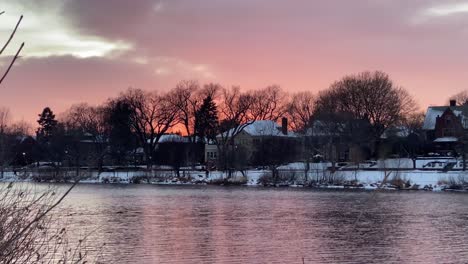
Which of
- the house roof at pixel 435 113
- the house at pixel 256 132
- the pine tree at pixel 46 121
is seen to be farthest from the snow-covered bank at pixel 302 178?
the pine tree at pixel 46 121

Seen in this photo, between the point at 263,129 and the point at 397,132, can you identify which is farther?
the point at 263,129

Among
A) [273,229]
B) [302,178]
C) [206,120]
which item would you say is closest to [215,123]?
[206,120]

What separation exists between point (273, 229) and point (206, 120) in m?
70.2

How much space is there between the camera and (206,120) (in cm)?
9862

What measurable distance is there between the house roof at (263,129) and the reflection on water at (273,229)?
54729mm

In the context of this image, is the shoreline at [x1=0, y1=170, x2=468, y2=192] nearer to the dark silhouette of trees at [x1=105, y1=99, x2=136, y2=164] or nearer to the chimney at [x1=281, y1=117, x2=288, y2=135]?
the dark silhouette of trees at [x1=105, y1=99, x2=136, y2=164]

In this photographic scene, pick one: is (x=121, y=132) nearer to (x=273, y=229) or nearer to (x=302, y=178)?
(x=302, y=178)

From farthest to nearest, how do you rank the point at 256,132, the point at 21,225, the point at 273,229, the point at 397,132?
the point at 256,132
the point at 397,132
the point at 273,229
the point at 21,225

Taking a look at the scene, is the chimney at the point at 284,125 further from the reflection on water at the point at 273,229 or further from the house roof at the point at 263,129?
the reflection on water at the point at 273,229

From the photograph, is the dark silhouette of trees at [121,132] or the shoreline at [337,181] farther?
the dark silhouette of trees at [121,132]

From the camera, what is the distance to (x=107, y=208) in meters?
38.4

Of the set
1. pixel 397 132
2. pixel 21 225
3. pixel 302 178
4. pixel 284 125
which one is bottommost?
pixel 302 178

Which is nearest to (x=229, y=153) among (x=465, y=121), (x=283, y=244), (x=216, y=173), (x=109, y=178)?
(x=216, y=173)

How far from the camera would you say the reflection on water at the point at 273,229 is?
22062 millimetres
